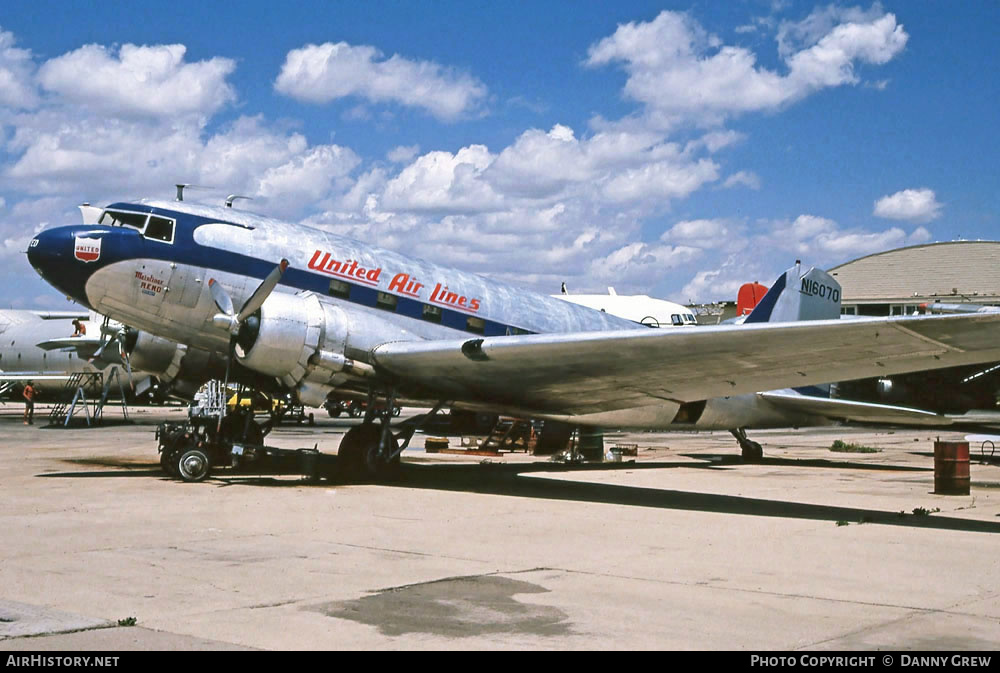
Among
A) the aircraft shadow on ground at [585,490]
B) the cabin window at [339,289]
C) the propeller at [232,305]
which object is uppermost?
the cabin window at [339,289]

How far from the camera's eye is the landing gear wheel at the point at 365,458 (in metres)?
15.1

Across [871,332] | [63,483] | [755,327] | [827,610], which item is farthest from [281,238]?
[827,610]

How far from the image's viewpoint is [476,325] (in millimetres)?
16688

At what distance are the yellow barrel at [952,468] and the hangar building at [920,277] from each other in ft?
141

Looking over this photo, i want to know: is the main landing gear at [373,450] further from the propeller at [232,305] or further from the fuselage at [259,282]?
the propeller at [232,305]

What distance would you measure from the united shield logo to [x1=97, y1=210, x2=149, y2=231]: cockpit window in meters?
0.56

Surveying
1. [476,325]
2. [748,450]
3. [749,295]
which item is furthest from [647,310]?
[476,325]

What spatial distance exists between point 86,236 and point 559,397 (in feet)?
24.7

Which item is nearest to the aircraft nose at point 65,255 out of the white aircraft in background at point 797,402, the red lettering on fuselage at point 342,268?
the red lettering on fuselage at point 342,268

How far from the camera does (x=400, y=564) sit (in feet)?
26.7

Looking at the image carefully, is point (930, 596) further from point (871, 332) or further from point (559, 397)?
point (559, 397)

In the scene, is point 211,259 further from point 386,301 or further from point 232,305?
point 386,301

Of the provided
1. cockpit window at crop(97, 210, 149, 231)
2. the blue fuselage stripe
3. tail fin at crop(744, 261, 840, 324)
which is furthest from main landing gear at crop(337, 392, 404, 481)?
tail fin at crop(744, 261, 840, 324)

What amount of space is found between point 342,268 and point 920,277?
163ft
